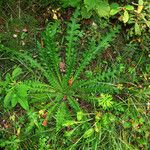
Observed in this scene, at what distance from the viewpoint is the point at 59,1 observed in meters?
3.63

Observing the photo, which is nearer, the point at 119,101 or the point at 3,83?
the point at 3,83

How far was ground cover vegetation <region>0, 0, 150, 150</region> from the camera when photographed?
3316mm

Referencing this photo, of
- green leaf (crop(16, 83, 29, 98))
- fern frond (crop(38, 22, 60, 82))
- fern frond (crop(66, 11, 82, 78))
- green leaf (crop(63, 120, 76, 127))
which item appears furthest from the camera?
fern frond (crop(66, 11, 82, 78))

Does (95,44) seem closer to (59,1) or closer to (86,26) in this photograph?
(86,26)

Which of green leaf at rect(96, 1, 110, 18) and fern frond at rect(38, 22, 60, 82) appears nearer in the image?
fern frond at rect(38, 22, 60, 82)

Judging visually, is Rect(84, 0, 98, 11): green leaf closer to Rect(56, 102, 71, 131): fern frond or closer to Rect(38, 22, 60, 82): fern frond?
Rect(38, 22, 60, 82): fern frond

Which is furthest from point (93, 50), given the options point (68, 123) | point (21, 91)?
point (21, 91)

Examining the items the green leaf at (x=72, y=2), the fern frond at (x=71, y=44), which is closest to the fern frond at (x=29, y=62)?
the fern frond at (x=71, y=44)

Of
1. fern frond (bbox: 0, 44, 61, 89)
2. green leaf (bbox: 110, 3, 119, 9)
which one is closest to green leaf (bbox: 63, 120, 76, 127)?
fern frond (bbox: 0, 44, 61, 89)

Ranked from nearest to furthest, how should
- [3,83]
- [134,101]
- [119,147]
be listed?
[3,83] < [119,147] < [134,101]

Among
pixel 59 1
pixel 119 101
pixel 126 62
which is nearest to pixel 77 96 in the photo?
pixel 119 101

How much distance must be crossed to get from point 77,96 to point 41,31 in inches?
32.2

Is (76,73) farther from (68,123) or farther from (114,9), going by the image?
(114,9)

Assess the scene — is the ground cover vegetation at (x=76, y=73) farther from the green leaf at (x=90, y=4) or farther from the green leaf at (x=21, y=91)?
the green leaf at (x=21, y=91)
